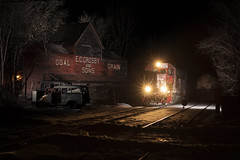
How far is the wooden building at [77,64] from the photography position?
38719 millimetres

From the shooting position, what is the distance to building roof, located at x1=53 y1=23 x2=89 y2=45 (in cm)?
4554

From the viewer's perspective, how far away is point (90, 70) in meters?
46.0

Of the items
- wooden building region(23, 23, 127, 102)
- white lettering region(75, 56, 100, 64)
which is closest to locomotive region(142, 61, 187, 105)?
wooden building region(23, 23, 127, 102)

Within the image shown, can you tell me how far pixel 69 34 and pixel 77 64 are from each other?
20.1ft

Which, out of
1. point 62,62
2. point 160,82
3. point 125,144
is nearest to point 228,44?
point 160,82

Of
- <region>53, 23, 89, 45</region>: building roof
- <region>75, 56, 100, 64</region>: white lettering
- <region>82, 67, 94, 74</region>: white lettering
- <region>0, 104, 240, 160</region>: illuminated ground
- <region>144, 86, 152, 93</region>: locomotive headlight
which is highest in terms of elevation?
<region>53, 23, 89, 45</region>: building roof

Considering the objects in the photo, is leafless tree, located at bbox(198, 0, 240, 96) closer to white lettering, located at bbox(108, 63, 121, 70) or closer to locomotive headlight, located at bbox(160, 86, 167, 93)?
locomotive headlight, located at bbox(160, 86, 167, 93)

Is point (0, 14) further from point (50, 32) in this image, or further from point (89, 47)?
point (89, 47)

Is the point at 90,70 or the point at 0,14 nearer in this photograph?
the point at 0,14

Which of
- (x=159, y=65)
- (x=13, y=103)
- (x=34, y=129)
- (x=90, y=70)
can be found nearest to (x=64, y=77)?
(x=90, y=70)

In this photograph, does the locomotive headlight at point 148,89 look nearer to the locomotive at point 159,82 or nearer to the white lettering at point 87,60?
the locomotive at point 159,82

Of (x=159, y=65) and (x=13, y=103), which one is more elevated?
(x=159, y=65)

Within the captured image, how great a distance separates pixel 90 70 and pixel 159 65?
1579 cm

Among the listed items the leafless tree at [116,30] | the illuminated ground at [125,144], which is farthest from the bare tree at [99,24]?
the illuminated ground at [125,144]
